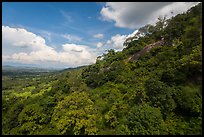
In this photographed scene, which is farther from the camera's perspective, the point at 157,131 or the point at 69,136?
the point at 69,136

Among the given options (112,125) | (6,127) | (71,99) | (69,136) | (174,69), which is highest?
(174,69)

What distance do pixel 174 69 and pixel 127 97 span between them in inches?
195

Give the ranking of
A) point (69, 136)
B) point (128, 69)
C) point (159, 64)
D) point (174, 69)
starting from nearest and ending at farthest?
point (69, 136) → point (174, 69) → point (159, 64) → point (128, 69)

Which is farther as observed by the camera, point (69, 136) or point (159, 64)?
point (159, 64)

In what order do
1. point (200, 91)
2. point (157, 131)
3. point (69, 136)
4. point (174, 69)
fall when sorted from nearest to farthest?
point (157, 131) < point (200, 91) < point (69, 136) < point (174, 69)

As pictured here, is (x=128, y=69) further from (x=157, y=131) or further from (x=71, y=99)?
(x=157, y=131)

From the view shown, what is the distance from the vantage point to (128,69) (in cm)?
2836

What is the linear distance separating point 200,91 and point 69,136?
1062cm

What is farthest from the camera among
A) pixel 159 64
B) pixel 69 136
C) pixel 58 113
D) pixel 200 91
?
pixel 159 64

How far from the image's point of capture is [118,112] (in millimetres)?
17859

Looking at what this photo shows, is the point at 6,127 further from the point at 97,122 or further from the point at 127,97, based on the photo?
the point at 127,97

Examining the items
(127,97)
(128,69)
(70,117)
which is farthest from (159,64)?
(70,117)

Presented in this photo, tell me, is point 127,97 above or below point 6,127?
above

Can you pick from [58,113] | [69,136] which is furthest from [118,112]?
[58,113]
